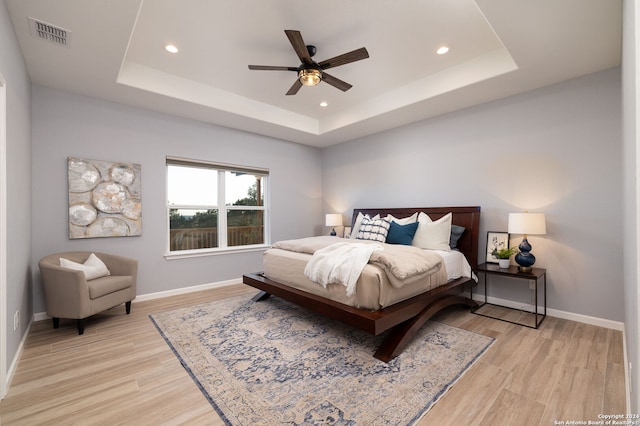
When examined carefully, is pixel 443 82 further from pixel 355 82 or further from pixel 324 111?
pixel 324 111

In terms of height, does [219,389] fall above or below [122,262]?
below

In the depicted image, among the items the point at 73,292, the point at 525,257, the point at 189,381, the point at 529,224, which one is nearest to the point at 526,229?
the point at 529,224

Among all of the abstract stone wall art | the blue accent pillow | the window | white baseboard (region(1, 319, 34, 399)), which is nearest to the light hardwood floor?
white baseboard (region(1, 319, 34, 399))

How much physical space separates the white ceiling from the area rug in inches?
105

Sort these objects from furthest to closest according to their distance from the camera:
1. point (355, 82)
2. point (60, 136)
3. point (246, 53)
→ point (355, 82), point (60, 136), point (246, 53)

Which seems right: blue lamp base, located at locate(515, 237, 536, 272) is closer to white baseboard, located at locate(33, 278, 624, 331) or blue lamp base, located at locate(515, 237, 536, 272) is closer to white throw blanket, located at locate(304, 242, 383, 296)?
white baseboard, located at locate(33, 278, 624, 331)

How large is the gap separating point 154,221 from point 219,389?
9.27ft

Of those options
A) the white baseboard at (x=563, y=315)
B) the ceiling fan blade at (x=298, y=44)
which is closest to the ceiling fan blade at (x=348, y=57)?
the ceiling fan blade at (x=298, y=44)

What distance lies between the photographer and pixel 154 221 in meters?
3.91

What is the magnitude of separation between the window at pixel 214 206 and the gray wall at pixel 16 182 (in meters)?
1.54

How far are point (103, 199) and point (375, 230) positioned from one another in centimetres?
352

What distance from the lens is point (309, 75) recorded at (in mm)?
2705

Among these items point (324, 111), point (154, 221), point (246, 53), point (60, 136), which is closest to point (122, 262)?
point (154, 221)

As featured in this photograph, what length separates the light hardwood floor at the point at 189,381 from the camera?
1.63m
